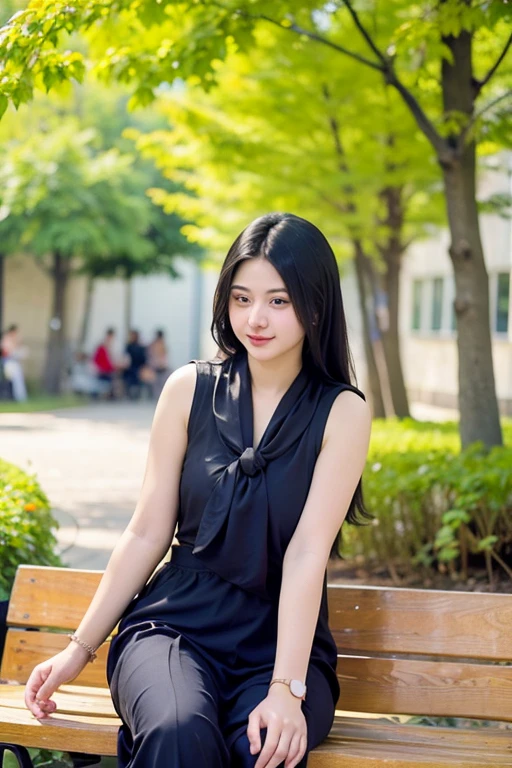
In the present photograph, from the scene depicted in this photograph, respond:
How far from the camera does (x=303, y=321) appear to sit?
9.22 feet

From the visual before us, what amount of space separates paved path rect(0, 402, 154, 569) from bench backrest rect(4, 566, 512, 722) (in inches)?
50.3

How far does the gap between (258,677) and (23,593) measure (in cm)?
95

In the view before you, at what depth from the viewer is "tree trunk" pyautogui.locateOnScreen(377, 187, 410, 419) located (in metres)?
13.4

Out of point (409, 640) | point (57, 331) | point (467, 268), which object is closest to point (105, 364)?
point (57, 331)

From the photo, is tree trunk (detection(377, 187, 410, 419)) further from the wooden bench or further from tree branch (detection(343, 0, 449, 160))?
the wooden bench

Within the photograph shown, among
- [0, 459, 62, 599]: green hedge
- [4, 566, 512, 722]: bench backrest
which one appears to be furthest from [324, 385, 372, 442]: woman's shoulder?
[0, 459, 62, 599]: green hedge

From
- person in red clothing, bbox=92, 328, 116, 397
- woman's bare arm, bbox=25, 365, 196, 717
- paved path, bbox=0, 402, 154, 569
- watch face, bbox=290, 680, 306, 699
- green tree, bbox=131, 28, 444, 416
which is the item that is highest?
green tree, bbox=131, 28, 444, 416

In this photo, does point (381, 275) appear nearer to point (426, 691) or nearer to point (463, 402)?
point (463, 402)

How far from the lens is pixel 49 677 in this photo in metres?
2.76

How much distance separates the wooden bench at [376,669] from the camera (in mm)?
2781

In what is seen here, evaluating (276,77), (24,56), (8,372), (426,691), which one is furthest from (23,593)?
(8,372)

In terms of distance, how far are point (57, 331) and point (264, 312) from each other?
22328 mm

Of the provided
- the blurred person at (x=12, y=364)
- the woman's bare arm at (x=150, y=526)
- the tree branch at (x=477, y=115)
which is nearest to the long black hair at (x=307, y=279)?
the woman's bare arm at (x=150, y=526)

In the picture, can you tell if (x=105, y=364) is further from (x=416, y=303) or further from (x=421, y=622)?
(x=421, y=622)
